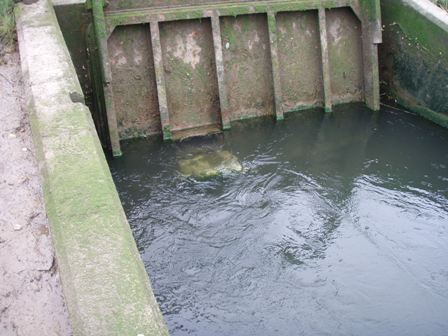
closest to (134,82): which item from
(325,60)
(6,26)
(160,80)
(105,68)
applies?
(160,80)

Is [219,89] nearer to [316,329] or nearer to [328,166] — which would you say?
[328,166]

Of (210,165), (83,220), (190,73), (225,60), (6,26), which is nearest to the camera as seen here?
(83,220)

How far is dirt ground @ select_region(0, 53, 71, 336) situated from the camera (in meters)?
2.41

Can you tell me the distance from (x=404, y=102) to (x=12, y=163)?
5.34 meters

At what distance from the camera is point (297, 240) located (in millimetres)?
4727

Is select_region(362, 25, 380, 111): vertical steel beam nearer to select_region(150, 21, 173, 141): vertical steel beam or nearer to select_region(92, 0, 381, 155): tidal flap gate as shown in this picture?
select_region(92, 0, 381, 155): tidal flap gate

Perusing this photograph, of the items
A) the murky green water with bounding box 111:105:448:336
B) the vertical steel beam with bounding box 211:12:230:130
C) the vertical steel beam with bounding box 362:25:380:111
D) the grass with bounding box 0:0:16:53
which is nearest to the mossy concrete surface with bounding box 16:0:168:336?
the grass with bounding box 0:0:16:53

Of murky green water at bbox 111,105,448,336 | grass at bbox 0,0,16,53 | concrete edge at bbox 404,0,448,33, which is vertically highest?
grass at bbox 0,0,16,53

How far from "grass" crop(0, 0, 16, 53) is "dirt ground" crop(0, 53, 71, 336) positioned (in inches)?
56.9

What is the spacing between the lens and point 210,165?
5922 mm

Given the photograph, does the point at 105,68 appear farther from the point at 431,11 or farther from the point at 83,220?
the point at 431,11

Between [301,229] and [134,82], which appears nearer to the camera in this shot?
[301,229]

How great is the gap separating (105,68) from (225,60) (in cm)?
160

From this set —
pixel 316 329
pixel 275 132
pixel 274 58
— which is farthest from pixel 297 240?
pixel 274 58
